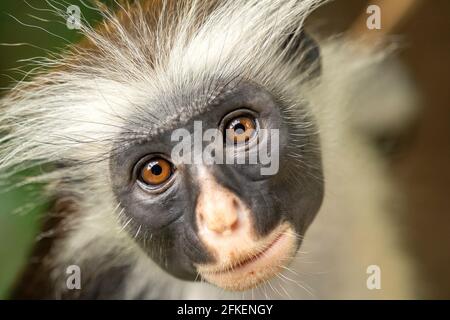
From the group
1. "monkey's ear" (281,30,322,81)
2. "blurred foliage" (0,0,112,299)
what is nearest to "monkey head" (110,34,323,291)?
"monkey's ear" (281,30,322,81)

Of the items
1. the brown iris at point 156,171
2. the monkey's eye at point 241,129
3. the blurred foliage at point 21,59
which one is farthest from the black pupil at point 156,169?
the blurred foliage at point 21,59

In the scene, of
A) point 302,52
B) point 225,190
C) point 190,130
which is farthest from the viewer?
point 302,52

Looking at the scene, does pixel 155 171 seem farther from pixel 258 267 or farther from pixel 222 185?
pixel 258 267

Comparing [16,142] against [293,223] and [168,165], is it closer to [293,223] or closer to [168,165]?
[168,165]

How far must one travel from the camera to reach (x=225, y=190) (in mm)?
1537

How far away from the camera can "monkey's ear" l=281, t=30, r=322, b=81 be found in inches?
74.3

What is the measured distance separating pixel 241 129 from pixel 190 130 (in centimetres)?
14

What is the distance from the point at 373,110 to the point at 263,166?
88cm

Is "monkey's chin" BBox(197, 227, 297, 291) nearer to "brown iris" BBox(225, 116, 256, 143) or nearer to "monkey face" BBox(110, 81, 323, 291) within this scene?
"monkey face" BBox(110, 81, 323, 291)

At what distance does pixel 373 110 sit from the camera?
2.36 m

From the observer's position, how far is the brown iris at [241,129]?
1658 mm

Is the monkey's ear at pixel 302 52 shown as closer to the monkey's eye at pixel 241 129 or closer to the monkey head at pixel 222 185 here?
the monkey head at pixel 222 185

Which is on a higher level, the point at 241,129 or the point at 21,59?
the point at 21,59

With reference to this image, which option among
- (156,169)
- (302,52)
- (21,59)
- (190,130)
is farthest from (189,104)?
(21,59)
